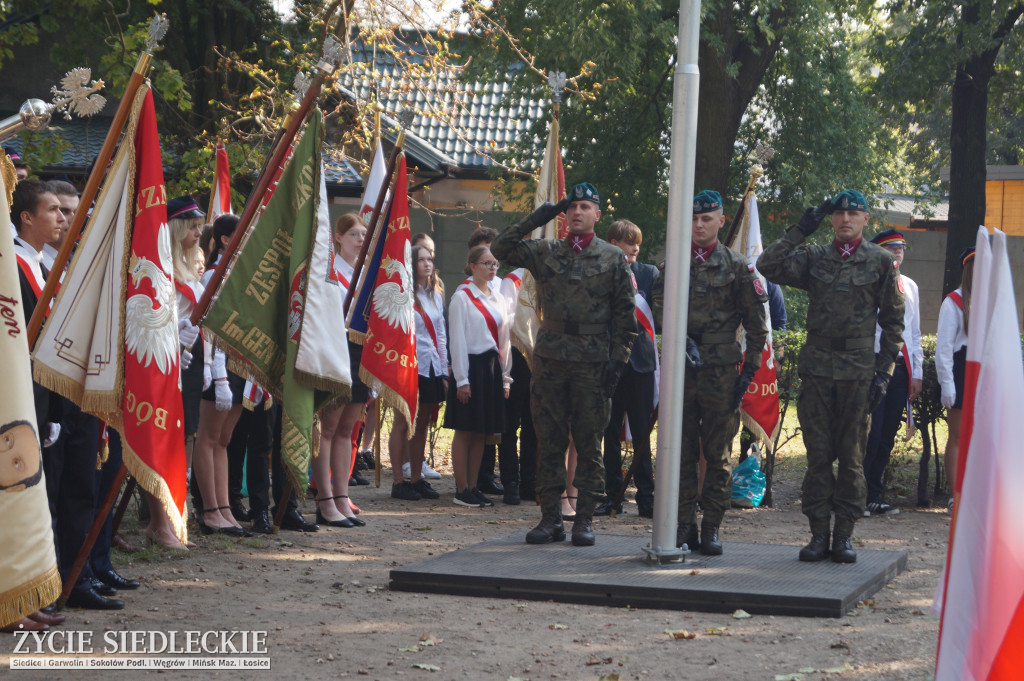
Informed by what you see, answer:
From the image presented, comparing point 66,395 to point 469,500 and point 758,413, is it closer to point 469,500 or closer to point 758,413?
point 469,500

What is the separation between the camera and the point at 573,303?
24.1 feet

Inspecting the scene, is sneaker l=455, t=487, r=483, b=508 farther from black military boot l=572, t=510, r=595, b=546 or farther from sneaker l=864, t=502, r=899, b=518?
sneaker l=864, t=502, r=899, b=518

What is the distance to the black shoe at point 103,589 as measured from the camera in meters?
5.91

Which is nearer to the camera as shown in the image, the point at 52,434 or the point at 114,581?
the point at 52,434

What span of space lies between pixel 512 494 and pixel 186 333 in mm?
3597

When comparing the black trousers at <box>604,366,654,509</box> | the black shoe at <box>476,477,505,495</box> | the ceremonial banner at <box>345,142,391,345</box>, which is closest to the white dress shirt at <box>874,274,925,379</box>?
the black trousers at <box>604,366,654,509</box>

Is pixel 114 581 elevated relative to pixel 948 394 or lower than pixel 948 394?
lower

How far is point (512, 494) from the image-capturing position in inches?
384

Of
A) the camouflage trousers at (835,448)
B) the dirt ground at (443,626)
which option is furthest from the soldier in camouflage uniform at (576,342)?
the camouflage trousers at (835,448)

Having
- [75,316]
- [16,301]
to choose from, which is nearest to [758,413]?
[75,316]

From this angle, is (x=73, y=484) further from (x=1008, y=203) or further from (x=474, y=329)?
(x=1008, y=203)

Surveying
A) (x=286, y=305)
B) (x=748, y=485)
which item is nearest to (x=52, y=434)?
(x=286, y=305)

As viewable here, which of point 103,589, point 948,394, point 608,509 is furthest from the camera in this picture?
point 608,509

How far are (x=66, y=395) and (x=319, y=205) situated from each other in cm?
201
